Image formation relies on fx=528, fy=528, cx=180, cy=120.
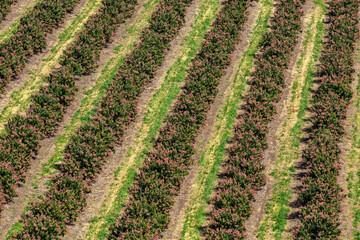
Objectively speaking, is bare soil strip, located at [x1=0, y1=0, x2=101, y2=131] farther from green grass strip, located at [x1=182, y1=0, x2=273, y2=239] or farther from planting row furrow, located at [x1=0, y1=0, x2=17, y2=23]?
green grass strip, located at [x1=182, y1=0, x2=273, y2=239]

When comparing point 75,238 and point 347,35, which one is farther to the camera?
point 347,35

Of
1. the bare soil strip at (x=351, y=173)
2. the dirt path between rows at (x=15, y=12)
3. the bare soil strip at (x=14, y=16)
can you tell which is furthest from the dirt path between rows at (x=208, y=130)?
the dirt path between rows at (x=15, y=12)

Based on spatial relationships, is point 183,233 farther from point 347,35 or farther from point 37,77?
point 347,35

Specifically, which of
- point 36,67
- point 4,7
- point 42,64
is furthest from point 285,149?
point 4,7

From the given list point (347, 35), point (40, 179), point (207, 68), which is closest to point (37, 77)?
point (40, 179)

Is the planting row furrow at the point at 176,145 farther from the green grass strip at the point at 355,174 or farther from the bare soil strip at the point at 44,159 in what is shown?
the green grass strip at the point at 355,174

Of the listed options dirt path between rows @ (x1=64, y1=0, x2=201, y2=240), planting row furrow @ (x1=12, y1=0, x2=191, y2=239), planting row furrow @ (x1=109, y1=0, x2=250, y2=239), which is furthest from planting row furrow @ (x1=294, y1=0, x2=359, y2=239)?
planting row furrow @ (x1=12, y1=0, x2=191, y2=239)

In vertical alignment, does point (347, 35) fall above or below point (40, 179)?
above
